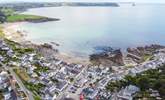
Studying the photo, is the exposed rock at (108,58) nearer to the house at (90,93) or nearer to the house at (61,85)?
the house at (61,85)

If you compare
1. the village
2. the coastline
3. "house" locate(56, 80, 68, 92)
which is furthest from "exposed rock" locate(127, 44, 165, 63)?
"house" locate(56, 80, 68, 92)

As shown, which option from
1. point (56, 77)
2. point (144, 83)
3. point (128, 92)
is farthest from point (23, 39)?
point (128, 92)

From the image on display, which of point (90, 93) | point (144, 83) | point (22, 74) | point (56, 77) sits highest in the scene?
point (22, 74)

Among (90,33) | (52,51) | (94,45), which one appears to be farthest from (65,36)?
(52,51)

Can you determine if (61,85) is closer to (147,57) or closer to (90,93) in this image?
(90,93)

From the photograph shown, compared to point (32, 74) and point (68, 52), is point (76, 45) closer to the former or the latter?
point (68, 52)
